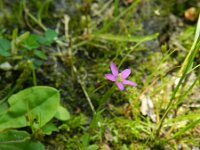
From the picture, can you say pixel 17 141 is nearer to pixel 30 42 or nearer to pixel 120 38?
pixel 30 42

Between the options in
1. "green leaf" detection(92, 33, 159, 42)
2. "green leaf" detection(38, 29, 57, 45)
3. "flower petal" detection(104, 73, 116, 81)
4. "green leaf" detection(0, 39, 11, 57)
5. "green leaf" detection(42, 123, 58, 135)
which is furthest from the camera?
"green leaf" detection(92, 33, 159, 42)

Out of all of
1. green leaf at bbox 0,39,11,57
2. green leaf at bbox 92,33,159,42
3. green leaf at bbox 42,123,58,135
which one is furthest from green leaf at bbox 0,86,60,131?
green leaf at bbox 92,33,159,42

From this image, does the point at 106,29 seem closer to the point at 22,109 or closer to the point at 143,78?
the point at 143,78

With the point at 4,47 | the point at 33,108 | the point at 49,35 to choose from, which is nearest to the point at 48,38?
the point at 49,35

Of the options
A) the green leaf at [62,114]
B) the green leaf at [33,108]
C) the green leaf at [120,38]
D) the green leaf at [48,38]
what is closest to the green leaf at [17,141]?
the green leaf at [33,108]

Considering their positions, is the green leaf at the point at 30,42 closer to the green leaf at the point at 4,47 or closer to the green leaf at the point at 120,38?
the green leaf at the point at 4,47

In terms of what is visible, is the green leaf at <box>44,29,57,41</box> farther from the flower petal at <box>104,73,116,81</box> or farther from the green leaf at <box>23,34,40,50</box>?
the flower petal at <box>104,73,116,81</box>
